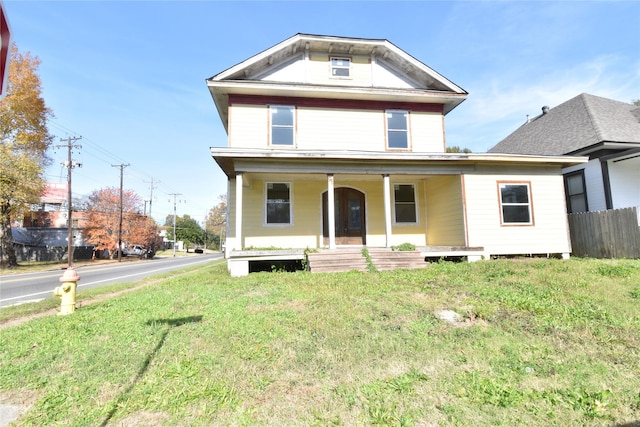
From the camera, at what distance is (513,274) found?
7.40m

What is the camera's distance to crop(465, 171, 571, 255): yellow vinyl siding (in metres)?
10.6

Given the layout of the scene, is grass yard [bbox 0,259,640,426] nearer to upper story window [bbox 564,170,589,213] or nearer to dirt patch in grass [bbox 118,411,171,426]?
dirt patch in grass [bbox 118,411,171,426]

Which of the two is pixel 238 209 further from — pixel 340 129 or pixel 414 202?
pixel 414 202

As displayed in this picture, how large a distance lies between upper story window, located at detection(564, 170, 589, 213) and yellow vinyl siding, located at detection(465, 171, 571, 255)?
306 cm

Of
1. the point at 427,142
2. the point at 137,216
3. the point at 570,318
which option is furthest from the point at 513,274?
the point at 137,216

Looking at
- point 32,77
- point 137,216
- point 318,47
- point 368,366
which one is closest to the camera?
point 368,366

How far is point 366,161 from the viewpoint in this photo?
10.3 m

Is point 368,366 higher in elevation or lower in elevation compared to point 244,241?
lower

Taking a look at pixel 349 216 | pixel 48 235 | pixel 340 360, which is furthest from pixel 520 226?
pixel 48 235

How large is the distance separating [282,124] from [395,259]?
6.27m

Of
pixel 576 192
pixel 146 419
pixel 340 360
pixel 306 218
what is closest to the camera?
pixel 146 419

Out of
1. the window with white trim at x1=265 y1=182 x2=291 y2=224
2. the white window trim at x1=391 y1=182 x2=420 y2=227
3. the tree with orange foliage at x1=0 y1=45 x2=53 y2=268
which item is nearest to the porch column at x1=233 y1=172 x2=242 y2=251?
the window with white trim at x1=265 y1=182 x2=291 y2=224

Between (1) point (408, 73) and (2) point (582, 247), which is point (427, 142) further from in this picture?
(2) point (582, 247)

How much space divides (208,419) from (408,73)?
1329 centimetres
